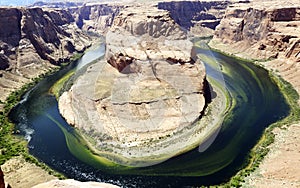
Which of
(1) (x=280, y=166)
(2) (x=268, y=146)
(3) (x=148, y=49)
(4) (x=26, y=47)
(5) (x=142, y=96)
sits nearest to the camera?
(1) (x=280, y=166)

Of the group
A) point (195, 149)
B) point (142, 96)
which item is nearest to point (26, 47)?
point (142, 96)

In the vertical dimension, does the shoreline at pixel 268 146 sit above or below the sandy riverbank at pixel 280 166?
below

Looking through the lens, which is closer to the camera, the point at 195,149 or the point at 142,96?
the point at 195,149

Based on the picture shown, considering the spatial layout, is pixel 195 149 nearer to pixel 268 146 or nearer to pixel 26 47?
pixel 268 146

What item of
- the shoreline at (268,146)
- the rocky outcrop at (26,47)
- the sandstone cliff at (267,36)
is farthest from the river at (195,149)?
the sandstone cliff at (267,36)

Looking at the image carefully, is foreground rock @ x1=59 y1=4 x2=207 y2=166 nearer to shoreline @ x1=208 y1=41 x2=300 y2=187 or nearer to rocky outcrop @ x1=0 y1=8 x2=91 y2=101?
shoreline @ x1=208 y1=41 x2=300 y2=187

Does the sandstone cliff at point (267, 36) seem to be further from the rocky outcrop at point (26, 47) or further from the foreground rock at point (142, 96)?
the rocky outcrop at point (26, 47)
